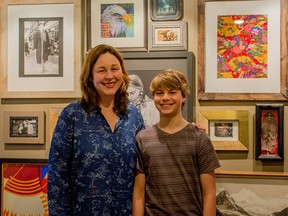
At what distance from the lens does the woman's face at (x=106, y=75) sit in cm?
126

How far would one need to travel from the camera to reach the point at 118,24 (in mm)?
1829

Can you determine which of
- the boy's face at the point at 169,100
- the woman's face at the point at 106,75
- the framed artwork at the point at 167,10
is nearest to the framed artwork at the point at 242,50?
the framed artwork at the point at 167,10

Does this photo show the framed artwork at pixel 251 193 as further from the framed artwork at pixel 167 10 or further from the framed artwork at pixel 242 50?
the framed artwork at pixel 167 10

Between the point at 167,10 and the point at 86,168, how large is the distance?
0.97 metres

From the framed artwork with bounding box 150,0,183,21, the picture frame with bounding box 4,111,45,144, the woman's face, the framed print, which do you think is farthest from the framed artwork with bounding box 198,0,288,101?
the picture frame with bounding box 4,111,45,144

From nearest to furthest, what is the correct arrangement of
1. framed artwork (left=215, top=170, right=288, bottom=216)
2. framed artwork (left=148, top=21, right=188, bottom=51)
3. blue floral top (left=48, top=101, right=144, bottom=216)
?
blue floral top (left=48, top=101, right=144, bottom=216) → framed artwork (left=215, top=170, right=288, bottom=216) → framed artwork (left=148, top=21, right=188, bottom=51)

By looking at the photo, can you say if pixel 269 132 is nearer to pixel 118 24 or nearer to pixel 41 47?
pixel 118 24

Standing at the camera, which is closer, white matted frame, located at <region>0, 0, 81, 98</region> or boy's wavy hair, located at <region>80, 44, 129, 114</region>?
boy's wavy hair, located at <region>80, 44, 129, 114</region>

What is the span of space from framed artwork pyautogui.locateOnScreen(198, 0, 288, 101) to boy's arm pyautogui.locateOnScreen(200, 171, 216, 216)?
1.90 feet

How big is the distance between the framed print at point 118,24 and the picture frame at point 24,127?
0.49 meters

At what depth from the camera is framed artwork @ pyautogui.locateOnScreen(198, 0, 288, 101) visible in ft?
5.63

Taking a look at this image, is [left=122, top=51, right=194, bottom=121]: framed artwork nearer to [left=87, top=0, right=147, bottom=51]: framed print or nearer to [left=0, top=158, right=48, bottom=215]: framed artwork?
[left=87, top=0, right=147, bottom=51]: framed print

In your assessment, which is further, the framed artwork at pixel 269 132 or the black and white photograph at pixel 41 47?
the black and white photograph at pixel 41 47

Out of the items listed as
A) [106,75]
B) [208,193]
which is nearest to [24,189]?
[106,75]
